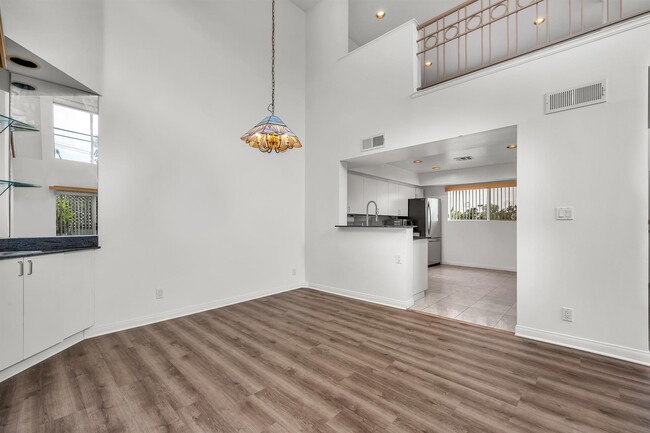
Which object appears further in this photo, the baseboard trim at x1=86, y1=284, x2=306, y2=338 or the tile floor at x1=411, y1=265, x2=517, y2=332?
the tile floor at x1=411, y1=265, x2=517, y2=332

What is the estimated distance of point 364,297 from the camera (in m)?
4.39

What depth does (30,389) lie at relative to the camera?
207cm

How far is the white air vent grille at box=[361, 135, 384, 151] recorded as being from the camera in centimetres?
417

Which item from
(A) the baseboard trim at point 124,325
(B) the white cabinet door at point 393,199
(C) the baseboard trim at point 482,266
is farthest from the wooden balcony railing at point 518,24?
(C) the baseboard trim at point 482,266

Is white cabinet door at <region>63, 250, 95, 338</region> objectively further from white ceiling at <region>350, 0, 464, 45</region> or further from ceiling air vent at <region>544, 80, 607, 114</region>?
white ceiling at <region>350, 0, 464, 45</region>

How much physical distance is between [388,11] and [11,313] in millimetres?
6762

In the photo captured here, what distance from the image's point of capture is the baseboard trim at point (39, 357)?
2.22 meters

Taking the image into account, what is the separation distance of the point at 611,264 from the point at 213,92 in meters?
4.98

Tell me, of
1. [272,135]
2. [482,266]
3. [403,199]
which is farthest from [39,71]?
[482,266]

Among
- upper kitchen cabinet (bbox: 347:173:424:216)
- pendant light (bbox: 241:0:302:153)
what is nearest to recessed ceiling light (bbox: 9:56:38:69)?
pendant light (bbox: 241:0:302:153)

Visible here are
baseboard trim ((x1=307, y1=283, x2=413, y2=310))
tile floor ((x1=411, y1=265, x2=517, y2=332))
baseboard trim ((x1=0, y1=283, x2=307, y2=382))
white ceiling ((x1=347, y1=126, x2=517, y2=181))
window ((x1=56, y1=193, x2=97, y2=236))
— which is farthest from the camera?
baseboard trim ((x1=307, y1=283, x2=413, y2=310))

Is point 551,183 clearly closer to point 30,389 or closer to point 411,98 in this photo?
point 411,98

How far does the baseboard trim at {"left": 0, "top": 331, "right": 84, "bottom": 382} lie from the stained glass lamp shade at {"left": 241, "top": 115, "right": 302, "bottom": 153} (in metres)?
2.65

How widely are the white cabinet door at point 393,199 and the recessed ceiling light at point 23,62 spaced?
245 inches
